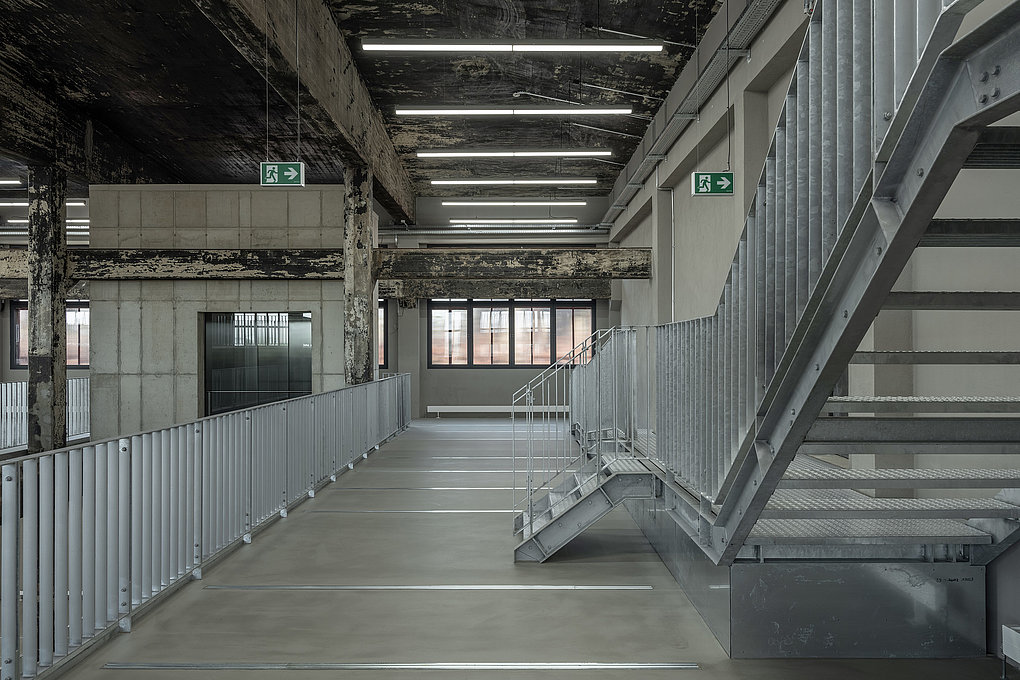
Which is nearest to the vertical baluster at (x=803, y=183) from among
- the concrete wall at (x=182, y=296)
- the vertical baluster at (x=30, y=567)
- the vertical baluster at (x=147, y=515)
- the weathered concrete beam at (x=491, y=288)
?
the vertical baluster at (x=30, y=567)

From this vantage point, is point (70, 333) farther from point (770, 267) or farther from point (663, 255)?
point (770, 267)

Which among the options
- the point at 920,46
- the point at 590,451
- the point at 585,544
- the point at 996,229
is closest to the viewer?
the point at 920,46

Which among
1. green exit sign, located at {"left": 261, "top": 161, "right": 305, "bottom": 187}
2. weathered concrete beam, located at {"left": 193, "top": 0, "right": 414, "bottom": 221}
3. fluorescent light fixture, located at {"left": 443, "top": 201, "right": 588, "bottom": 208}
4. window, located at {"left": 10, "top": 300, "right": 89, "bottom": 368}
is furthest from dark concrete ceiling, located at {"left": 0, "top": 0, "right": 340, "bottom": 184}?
window, located at {"left": 10, "top": 300, "right": 89, "bottom": 368}

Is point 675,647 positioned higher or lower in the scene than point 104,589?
lower

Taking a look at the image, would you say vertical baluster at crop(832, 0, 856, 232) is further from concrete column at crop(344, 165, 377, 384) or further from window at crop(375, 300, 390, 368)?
window at crop(375, 300, 390, 368)

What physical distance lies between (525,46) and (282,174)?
10.3 feet

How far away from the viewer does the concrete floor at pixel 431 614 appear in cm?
432

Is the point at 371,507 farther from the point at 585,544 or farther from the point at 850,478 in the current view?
the point at 850,478

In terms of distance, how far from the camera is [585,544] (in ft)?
23.3

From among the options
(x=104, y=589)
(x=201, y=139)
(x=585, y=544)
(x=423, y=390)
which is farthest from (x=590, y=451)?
(x=423, y=390)

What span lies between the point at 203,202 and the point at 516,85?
5.92m

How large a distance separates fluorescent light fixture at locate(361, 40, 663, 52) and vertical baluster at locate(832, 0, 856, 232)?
6.07 m

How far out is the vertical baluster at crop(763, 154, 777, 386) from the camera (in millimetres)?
3229

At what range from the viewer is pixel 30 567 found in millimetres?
3869
